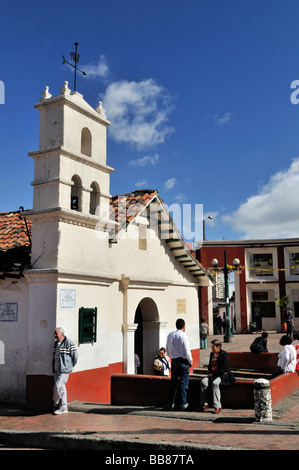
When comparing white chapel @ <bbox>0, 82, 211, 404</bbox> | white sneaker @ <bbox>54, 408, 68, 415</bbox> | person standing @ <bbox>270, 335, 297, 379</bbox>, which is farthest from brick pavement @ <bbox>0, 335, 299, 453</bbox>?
person standing @ <bbox>270, 335, 297, 379</bbox>

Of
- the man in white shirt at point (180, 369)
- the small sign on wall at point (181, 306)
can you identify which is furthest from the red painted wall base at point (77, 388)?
the small sign on wall at point (181, 306)

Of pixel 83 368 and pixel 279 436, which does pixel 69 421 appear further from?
pixel 279 436

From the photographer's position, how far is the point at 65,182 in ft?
33.5

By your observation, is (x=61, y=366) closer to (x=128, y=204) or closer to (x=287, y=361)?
(x=287, y=361)

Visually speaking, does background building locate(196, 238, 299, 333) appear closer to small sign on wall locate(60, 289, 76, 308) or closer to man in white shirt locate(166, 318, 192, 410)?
small sign on wall locate(60, 289, 76, 308)

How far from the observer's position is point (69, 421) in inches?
332

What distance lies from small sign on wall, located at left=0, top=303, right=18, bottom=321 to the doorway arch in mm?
4713

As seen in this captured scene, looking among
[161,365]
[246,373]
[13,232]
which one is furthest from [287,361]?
[13,232]

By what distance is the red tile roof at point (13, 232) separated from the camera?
11711 millimetres

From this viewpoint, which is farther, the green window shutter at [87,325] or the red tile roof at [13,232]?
the red tile roof at [13,232]

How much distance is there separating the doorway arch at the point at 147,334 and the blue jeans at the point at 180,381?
4.90 meters

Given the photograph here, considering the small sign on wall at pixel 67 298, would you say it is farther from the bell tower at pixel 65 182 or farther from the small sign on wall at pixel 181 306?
the small sign on wall at pixel 181 306
